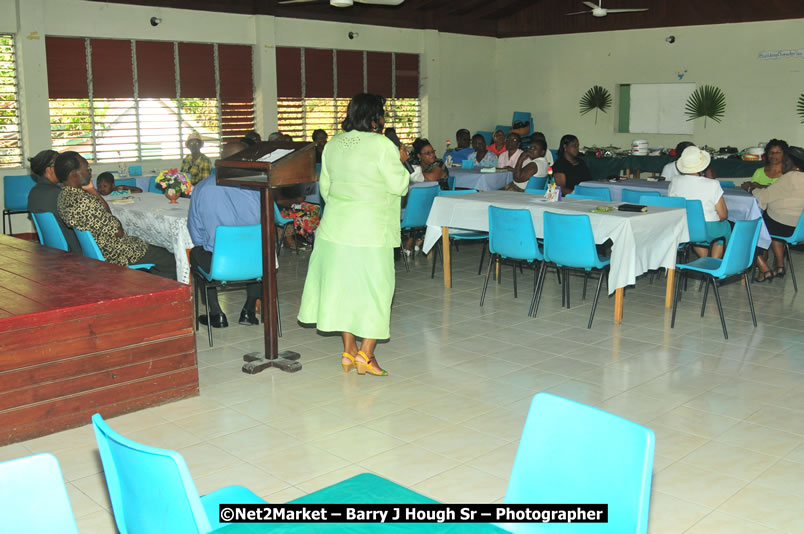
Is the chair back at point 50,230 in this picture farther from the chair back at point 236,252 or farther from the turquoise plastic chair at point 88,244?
the chair back at point 236,252

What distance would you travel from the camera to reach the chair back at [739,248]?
5566mm

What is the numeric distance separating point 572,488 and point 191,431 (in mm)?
2509

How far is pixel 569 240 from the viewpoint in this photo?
19.1 ft

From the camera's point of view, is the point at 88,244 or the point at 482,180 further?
the point at 482,180

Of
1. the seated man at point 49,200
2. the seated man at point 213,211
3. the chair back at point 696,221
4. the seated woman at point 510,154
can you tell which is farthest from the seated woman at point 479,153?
the seated man at point 49,200

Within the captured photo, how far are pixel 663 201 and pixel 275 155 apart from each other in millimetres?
3591

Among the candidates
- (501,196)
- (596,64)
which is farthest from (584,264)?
(596,64)

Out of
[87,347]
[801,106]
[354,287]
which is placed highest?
[801,106]

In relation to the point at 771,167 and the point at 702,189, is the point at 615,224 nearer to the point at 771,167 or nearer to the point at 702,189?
the point at 702,189

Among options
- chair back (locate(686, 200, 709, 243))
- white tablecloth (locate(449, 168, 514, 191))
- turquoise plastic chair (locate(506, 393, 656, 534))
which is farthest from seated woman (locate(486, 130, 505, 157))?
turquoise plastic chair (locate(506, 393, 656, 534))

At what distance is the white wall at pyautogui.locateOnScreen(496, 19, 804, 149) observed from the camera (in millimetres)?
11656

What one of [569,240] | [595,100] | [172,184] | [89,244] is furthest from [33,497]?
[595,100]

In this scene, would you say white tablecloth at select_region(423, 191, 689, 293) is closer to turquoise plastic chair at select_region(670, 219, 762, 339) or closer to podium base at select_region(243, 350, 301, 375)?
turquoise plastic chair at select_region(670, 219, 762, 339)

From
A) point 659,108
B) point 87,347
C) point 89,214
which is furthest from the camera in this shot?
point 659,108
